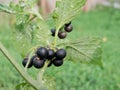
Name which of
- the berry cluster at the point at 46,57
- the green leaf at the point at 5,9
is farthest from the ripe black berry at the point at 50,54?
the green leaf at the point at 5,9

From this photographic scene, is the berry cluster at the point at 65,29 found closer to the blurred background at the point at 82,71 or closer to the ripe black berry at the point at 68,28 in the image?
the ripe black berry at the point at 68,28

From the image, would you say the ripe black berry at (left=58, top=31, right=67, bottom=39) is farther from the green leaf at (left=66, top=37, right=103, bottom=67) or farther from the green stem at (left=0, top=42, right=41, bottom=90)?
the green stem at (left=0, top=42, right=41, bottom=90)

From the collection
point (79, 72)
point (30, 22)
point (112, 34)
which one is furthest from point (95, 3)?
point (30, 22)

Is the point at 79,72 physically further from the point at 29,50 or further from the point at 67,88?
the point at 29,50

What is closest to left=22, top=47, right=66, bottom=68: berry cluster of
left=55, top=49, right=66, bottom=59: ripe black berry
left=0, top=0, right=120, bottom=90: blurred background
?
left=55, top=49, right=66, bottom=59: ripe black berry

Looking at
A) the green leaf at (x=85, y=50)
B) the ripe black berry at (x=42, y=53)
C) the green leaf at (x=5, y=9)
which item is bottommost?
the green leaf at (x=85, y=50)

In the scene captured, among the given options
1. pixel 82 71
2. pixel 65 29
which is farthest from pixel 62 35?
pixel 82 71
